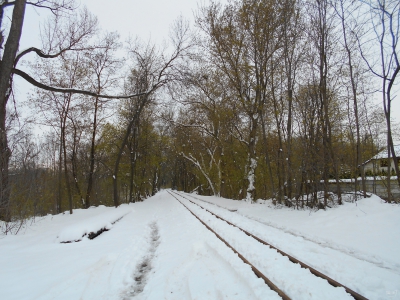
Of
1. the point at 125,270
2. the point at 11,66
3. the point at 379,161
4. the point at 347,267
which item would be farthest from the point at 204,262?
the point at 379,161

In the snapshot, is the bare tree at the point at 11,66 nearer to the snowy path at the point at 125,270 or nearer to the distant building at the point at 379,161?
the snowy path at the point at 125,270

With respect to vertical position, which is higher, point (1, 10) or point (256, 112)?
point (1, 10)

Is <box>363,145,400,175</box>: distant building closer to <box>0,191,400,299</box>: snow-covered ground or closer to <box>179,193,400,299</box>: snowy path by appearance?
<box>0,191,400,299</box>: snow-covered ground

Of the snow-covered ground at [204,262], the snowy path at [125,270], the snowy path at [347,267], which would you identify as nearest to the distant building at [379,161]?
the snow-covered ground at [204,262]

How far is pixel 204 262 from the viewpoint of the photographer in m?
5.78

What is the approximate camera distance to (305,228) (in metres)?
9.05

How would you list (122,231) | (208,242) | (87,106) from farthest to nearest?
(87,106)
(122,231)
(208,242)

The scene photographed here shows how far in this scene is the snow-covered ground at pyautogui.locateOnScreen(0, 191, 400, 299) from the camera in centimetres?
429

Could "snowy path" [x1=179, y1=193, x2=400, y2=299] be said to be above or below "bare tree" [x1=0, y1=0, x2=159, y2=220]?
below

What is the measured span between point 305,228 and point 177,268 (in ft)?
18.1

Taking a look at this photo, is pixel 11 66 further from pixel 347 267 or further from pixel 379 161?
pixel 379 161

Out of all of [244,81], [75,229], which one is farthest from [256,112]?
[75,229]

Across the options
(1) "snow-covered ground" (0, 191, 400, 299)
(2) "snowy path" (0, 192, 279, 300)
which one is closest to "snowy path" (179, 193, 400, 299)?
(1) "snow-covered ground" (0, 191, 400, 299)

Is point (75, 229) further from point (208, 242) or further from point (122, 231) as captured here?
point (208, 242)
